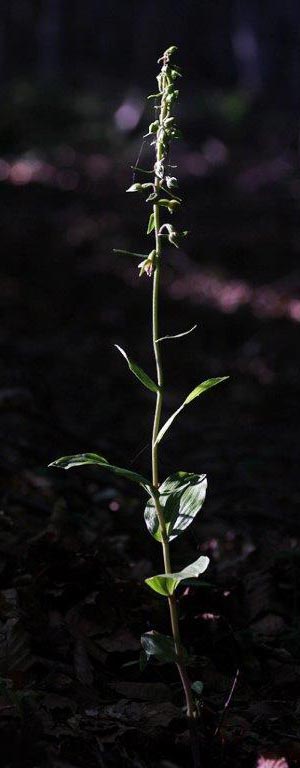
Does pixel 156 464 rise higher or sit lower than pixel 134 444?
higher

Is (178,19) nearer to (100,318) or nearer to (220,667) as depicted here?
(100,318)

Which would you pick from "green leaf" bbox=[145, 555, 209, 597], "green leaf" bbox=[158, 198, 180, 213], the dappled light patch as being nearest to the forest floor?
the dappled light patch

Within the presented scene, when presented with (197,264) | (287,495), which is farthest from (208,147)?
(287,495)

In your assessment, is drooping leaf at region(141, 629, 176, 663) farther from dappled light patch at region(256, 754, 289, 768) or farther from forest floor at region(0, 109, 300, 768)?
dappled light patch at region(256, 754, 289, 768)

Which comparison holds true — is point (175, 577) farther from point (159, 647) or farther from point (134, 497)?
point (134, 497)

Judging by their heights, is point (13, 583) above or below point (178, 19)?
below

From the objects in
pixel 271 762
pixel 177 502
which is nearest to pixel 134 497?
pixel 177 502
